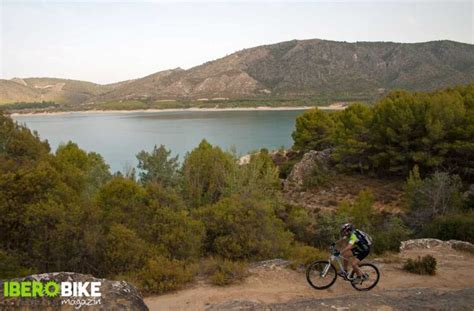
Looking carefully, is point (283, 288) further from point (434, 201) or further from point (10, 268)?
point (434, 201)

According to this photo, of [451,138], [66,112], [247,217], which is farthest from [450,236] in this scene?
[66,112]

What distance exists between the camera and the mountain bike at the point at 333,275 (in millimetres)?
8367

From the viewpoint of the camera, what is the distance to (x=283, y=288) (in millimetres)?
8789

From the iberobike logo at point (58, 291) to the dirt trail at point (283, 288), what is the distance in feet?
5.95

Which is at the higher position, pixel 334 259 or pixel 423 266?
pixel 334 259

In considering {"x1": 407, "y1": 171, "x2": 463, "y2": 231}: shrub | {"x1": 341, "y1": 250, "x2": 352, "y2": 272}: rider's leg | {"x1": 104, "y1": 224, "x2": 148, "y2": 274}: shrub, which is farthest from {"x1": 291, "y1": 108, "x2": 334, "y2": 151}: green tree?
{"x1": 341, "y1": 250, "x2": 352, "y2": 272}: rider's leg

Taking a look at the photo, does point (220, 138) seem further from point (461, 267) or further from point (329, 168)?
point (461, 267)

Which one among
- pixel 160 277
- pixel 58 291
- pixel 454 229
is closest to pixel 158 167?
pixel 454 229

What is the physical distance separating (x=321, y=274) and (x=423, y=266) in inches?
126

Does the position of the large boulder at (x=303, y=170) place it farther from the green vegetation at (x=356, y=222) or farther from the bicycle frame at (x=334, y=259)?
the bicycle frame at (x=334, y=259)

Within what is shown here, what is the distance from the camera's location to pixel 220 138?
8344 centimetres

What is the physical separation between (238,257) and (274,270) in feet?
8.65

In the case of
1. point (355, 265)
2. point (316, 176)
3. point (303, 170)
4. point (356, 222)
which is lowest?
point (356, 222)

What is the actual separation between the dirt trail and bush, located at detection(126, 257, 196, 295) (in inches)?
8.7
